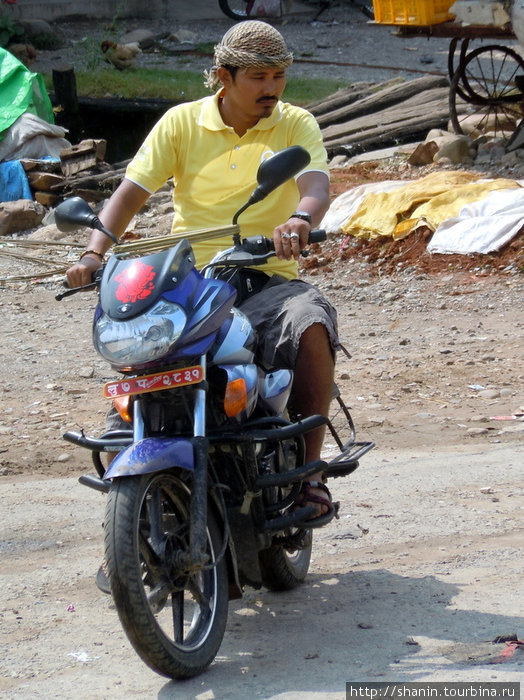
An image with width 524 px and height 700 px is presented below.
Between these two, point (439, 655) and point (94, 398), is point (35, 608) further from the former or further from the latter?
point (94, 398)

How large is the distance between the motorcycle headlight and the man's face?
43.9 inches

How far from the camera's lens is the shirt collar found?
3.80 meters

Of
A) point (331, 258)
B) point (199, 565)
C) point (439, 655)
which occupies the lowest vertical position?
point (331, 258)

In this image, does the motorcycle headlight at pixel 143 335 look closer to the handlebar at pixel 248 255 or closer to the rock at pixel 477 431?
the handlebar at pixel 248 255

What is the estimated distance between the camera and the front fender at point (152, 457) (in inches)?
108

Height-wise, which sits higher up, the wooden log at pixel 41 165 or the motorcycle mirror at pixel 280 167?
the motorcycle mirror at pixel 280 167

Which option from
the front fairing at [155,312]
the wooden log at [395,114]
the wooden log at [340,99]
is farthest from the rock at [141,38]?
the front fairing at [155,312]

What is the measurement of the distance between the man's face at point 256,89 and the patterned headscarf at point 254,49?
0.03 meters

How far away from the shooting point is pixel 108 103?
16828 mm

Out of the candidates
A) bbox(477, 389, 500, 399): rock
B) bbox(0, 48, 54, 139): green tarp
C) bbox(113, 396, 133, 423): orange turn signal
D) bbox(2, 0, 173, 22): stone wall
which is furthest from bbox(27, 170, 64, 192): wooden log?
bbox(2, 0, 173, 22): stone wall

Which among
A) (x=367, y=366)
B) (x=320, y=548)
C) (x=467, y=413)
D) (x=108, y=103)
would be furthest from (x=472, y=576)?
(x=108, y=103)

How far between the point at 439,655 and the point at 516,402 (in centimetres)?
312

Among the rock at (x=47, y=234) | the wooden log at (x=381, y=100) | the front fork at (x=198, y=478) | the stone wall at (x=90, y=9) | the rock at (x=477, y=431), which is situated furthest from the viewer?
the stone wall at (x=90, y=9)

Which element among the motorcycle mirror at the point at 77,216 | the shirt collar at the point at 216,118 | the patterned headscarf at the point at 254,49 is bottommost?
the motorcycle mirror at the point at 77,216
